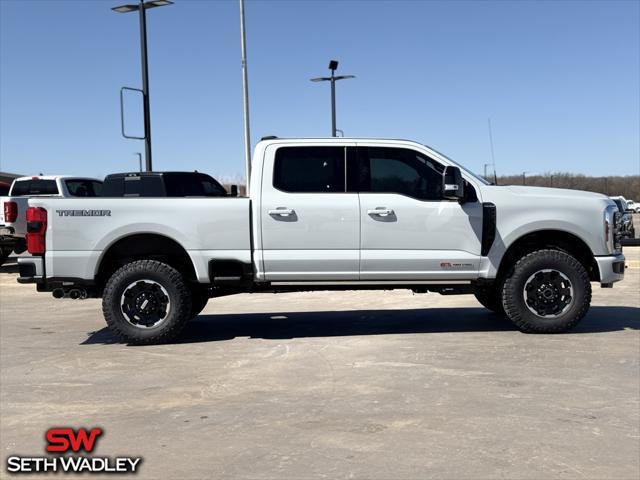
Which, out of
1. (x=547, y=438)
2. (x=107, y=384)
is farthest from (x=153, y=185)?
(x=547, y=438)

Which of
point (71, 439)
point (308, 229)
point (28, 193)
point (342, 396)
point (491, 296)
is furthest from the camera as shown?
point (28, 193)

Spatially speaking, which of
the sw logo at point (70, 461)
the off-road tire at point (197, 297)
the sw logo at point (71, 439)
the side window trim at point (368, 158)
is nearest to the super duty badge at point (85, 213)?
the off-road tire at point (197, 297)

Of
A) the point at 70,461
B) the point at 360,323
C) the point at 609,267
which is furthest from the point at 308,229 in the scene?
the point at 70,461

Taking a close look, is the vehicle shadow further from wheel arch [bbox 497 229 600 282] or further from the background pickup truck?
the background pickup truck

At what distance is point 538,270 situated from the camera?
6707 millimetres

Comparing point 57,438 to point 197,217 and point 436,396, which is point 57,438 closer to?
point 436,396

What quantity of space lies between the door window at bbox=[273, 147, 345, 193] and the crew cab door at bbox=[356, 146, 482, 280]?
245 mm

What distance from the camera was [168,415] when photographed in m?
4.27

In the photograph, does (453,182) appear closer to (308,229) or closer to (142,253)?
(308,229)

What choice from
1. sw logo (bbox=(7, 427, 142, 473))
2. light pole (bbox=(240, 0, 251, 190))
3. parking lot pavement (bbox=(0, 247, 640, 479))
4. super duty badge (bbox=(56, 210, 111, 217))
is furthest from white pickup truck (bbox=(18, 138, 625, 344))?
light pole (bbox=(240, 0, 251, 190))

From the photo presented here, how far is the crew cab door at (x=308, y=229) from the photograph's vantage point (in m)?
6.59

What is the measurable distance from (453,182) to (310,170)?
1561 millimetres

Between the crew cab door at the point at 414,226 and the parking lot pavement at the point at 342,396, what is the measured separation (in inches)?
30.3

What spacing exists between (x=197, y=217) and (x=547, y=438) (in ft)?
13.7
